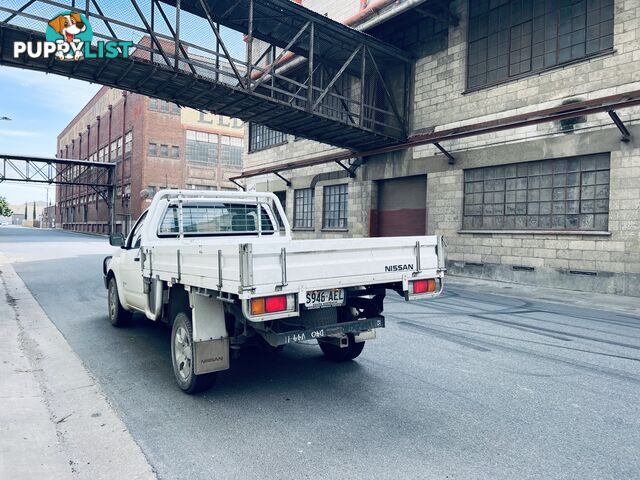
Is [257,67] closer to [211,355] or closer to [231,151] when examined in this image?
[211,355]

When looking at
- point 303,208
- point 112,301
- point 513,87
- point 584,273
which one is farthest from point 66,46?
point 584,273

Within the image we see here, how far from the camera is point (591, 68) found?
1205cm

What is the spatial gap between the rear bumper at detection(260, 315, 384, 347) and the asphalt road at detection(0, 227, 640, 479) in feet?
1.93

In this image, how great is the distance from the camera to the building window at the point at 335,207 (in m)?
20.5

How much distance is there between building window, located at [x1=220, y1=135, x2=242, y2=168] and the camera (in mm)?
52094

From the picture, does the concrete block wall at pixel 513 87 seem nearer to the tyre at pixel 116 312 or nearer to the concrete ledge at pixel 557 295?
the concrete ledge at pixel 557 295

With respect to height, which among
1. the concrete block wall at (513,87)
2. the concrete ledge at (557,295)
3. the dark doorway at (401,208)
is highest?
the concrete block wall at (513,87)

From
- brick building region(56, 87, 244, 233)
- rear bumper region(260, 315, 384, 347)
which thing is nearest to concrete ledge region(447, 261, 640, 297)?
rear bumper region(260, 315, 384, 347)

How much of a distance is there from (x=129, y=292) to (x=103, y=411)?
2795 mm

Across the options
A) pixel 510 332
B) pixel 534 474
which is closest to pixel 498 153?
pixel 510 332

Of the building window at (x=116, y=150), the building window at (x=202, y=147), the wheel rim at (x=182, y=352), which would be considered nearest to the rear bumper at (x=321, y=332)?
the wheel rim at (x=182, y=352)

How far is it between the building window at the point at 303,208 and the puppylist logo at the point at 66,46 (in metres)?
12.2

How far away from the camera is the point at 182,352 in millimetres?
4746

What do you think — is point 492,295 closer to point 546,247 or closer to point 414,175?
point 546,247
